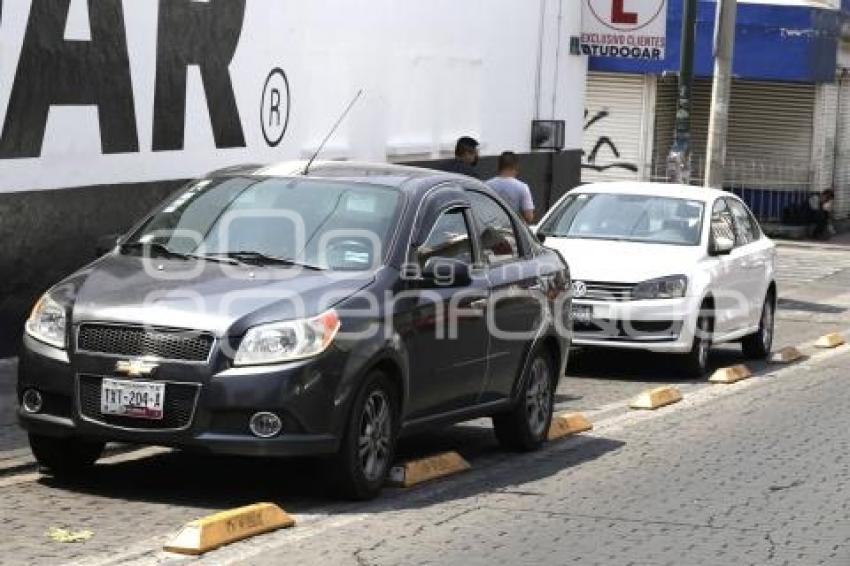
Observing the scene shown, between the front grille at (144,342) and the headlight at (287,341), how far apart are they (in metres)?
0.19

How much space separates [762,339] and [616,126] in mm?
18664

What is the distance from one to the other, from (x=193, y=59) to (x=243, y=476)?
22.3 ft

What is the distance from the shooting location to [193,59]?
15844 millimetres

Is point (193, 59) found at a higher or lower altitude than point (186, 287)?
higher

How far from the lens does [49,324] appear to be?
902 cm

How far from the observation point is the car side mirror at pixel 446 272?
9688 mm

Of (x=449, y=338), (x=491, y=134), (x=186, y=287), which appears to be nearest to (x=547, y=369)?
(x=449, y=338)

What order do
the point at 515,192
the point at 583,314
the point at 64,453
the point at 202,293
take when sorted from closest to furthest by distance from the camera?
the point at 202,293
the point at 64,453
the point at 583,314
the point at 515,192

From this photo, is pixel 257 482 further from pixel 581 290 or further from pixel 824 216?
pixel 824 216

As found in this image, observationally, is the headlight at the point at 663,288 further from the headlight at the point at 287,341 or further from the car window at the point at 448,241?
the headlight at the point at 287,341

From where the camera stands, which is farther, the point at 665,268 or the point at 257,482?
the point at 665,268

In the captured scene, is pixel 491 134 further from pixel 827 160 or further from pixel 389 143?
pixel 827 160

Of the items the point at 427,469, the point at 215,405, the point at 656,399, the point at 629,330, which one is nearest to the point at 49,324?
the point at 215,405

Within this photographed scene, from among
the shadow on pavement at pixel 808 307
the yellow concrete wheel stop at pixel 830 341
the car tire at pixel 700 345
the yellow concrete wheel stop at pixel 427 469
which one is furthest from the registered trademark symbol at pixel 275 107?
the shadow on pavement at pixel 808 307
